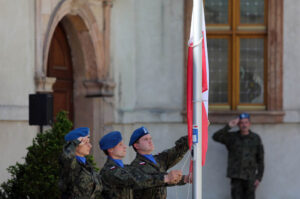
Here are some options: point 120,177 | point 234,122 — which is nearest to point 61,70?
point 234,122

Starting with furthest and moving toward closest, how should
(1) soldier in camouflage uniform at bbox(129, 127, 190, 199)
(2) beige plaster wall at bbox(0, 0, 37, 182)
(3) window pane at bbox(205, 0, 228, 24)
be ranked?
(3) window pane at bbox(205, 0, 228, 24) < (2) beige plaster wall at bbox(0, 0, 37, 182) < (1) soldier in camouflage uniform at bbox(129, 127, 190, 199)

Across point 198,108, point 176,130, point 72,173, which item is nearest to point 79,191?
point 72,173

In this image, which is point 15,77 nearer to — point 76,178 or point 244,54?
point 76,178

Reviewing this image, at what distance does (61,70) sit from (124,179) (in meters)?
5.07

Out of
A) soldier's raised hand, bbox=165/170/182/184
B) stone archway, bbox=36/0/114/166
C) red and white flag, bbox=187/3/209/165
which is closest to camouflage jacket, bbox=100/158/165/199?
soldier's raised hand, bbox=165/170/182/184

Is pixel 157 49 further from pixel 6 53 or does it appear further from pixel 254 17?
pixel 6 53

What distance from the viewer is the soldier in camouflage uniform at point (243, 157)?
11.0 meters

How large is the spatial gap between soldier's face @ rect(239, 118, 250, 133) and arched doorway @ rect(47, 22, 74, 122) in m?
2.49

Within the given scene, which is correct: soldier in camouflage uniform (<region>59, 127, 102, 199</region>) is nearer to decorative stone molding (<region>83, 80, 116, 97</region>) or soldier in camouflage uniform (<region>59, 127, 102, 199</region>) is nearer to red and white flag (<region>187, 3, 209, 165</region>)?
red and white flag (<region>187, 3, 209, 165</region>)

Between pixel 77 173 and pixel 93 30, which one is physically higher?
pixel 93 30

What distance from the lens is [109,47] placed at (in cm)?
1097

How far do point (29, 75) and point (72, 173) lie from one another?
3.15 meters

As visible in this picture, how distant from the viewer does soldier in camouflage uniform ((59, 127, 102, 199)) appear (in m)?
5.84

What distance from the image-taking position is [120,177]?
5.72m
